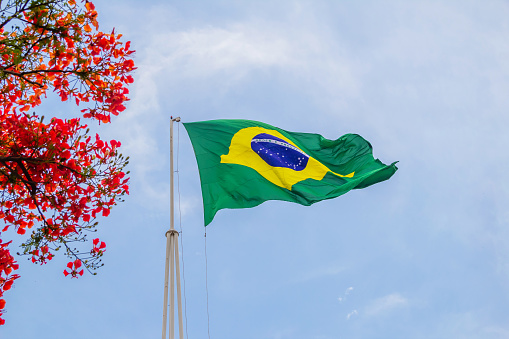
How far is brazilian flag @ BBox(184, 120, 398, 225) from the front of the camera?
16.1 metres

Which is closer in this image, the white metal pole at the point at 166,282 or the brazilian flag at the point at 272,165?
the white metal pole at the point at 166,282

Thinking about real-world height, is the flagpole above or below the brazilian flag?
below

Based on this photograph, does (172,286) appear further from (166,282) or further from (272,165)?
(272,165)

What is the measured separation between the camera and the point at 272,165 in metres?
17.3

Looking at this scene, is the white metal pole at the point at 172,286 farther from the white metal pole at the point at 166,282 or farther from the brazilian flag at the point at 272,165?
the brazilian flag at the point at 272,165

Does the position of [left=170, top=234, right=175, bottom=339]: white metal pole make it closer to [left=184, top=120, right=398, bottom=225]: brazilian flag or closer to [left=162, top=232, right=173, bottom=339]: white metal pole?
[left=162, top=232, right=173, bottom=339]: white metal pole

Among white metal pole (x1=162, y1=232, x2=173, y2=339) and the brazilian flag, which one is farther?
the brazilian flag

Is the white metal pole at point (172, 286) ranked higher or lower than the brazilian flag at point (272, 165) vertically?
lower

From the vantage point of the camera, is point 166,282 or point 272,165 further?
point 272,165

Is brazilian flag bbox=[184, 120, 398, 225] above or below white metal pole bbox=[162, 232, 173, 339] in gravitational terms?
above

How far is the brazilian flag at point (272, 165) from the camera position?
16.1 meters

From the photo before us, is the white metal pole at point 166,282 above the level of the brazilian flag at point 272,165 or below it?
below

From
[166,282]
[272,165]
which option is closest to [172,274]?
[166,282]

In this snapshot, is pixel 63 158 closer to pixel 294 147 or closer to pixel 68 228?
pixel 68 228
